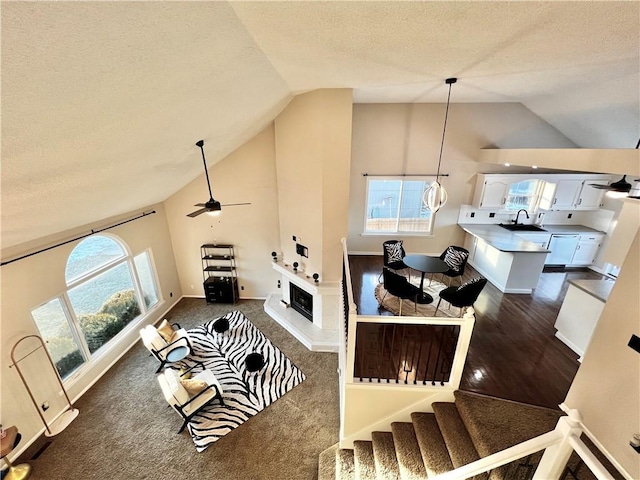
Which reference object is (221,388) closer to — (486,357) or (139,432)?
(139,432)

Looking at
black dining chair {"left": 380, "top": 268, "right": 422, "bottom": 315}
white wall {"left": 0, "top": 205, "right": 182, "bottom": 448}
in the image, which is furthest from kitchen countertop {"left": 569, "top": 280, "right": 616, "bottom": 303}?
white wall {"left": 0, "top": 205, "right": 182, "bottom": 448}

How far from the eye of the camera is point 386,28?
1.93 meters

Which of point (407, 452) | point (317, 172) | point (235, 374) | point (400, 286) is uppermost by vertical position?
point (317, 172)

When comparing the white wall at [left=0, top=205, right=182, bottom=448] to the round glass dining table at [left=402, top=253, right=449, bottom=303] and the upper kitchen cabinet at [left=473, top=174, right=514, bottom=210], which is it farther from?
the upper kitchen cabinet at [left=473, top=174, right=514, bottom=210]

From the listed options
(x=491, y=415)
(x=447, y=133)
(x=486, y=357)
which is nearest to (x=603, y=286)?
(x=486, y=357)

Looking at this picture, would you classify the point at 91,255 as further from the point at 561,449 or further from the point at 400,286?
the point at 561,449

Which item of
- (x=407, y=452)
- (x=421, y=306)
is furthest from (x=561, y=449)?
(x=421, y=306)

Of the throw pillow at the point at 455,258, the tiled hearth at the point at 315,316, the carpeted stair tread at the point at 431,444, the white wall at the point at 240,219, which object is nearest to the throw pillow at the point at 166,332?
the white wall at the point at 240,219

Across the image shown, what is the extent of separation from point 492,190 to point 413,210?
1.74 metres

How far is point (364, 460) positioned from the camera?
3.23 meters

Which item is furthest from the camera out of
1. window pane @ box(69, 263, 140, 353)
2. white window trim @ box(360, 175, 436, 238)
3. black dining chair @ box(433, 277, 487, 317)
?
white window trim @ box(360, 175, 436, 238)

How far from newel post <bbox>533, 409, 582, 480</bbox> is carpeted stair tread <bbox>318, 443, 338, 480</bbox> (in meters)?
2.62

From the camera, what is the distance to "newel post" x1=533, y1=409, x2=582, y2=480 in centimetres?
148

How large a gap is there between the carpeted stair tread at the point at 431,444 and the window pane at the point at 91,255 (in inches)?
229
